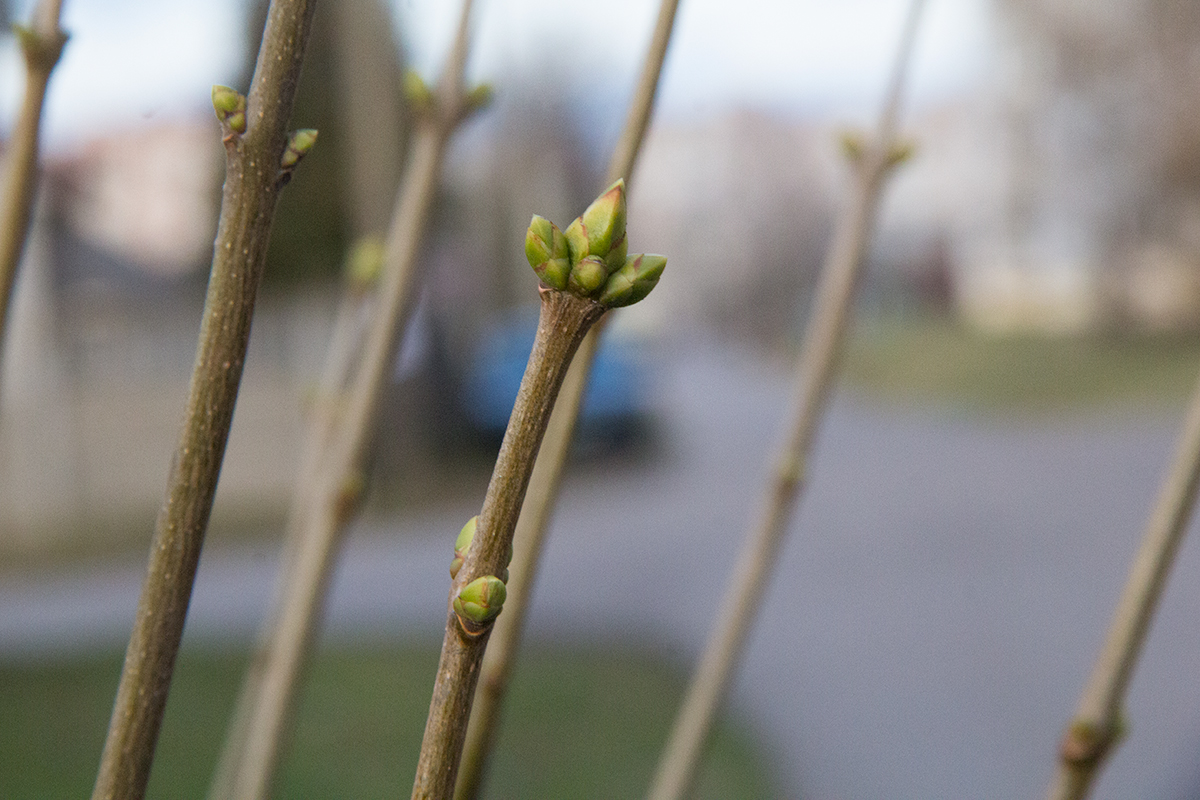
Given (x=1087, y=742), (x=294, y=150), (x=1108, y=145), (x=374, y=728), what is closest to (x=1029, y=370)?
(x=1108, y=145)

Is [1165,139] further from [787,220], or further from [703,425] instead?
[787,220]

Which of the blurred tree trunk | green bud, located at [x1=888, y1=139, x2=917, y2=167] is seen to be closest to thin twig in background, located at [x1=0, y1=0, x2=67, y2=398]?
green bud, located at [x1=888, y1=139, x2=917, y2=167]

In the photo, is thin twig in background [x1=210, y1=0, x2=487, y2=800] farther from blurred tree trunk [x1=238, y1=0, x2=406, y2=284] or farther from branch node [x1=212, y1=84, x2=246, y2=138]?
blurred tree trunk [x1=238, y1=0, x2=406, y2=284]

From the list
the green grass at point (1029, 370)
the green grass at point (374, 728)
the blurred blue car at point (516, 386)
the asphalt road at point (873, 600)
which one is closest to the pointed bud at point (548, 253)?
the green grass at point (374, 728)

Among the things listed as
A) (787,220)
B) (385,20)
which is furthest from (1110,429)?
(787,220)

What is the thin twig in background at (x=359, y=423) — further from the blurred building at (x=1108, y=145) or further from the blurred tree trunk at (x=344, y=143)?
the blurred building at (x=1108, y=145)

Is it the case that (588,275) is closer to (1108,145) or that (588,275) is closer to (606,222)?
(606,222)
